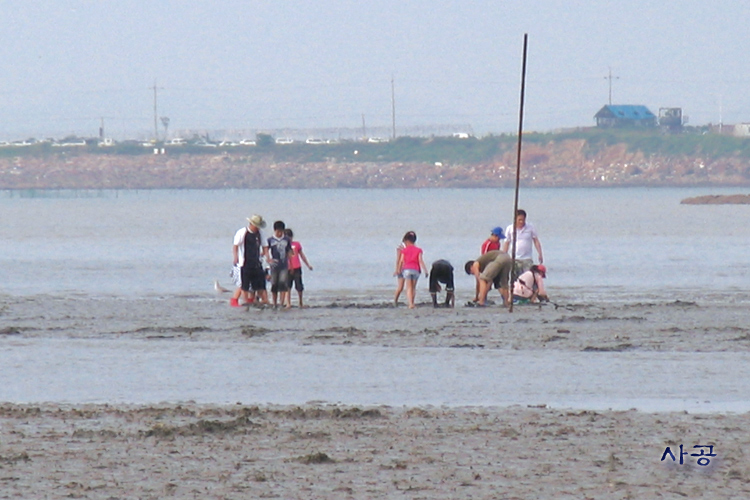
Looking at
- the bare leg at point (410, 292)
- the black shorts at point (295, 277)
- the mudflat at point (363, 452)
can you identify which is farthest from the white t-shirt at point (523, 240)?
the mudflat at point (363, 452)

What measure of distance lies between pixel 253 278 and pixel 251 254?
513 mm

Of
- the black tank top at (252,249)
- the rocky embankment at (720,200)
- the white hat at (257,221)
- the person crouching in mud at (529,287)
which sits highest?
the white hat at (257,221)

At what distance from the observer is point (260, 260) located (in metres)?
18.2

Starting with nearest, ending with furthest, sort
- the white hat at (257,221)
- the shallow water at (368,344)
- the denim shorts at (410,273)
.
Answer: the shallow water at (368,344), the white hat at (257,221), the denim shorts at (410,273)

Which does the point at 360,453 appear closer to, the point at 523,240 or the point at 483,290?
the point at 523,240

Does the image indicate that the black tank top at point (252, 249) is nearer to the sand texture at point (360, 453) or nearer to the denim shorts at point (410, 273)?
the denim shorts at point (410, 273)

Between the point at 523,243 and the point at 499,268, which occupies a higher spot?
the point at 523,243

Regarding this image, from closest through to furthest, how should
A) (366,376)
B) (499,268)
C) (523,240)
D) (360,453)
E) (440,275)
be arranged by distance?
(360,453), (366,376), (499,268), (523,240), (440,275)

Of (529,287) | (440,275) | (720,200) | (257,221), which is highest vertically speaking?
(257,221)

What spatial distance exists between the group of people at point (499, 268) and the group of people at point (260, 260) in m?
1.66

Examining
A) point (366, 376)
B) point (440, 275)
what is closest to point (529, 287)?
point (440, 275)

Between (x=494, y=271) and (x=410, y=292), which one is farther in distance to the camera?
(x=410, y=292)

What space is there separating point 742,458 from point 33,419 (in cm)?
517

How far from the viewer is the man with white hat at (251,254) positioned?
1762 cm
